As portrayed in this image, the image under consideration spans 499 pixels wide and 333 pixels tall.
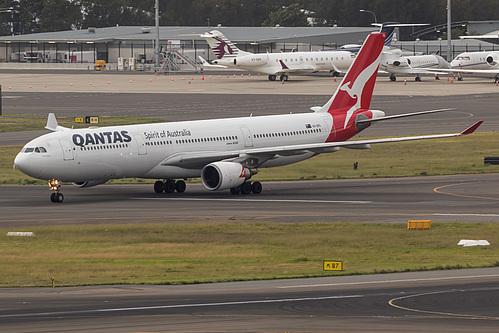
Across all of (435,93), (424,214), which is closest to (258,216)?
(424,214)

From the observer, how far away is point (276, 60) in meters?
154

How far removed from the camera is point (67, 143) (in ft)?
165

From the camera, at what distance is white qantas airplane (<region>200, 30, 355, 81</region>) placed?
154 meters

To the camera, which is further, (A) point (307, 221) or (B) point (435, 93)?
(B) point (435, 93)

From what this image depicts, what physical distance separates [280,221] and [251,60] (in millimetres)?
110125

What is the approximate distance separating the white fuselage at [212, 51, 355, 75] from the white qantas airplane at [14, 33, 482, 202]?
92.7 m

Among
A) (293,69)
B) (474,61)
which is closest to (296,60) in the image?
(293,69)

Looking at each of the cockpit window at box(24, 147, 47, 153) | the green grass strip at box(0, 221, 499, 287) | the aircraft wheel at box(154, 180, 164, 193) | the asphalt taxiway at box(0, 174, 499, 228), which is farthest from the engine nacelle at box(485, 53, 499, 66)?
the green grass strip at box(0, 221, 499, 287)

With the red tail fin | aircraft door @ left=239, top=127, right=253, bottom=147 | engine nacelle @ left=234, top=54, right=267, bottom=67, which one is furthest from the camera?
engine nacelle @ left=234, top=54, right=267, bottom=67

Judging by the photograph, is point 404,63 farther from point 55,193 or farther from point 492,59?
point 55,193

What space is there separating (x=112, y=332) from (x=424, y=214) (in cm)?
2633

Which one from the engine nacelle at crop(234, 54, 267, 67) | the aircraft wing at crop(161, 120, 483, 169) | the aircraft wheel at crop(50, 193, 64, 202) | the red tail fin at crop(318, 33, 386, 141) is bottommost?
the aircraft wheel at crop(50, 193, 64, 202)

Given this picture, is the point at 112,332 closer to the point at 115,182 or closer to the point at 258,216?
the point at 258,216

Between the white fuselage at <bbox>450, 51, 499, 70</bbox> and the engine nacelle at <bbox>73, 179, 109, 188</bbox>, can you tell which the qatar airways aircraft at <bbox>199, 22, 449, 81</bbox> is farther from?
the engine nacelle at <bbox>73, 179, 109, 188</bbox>
